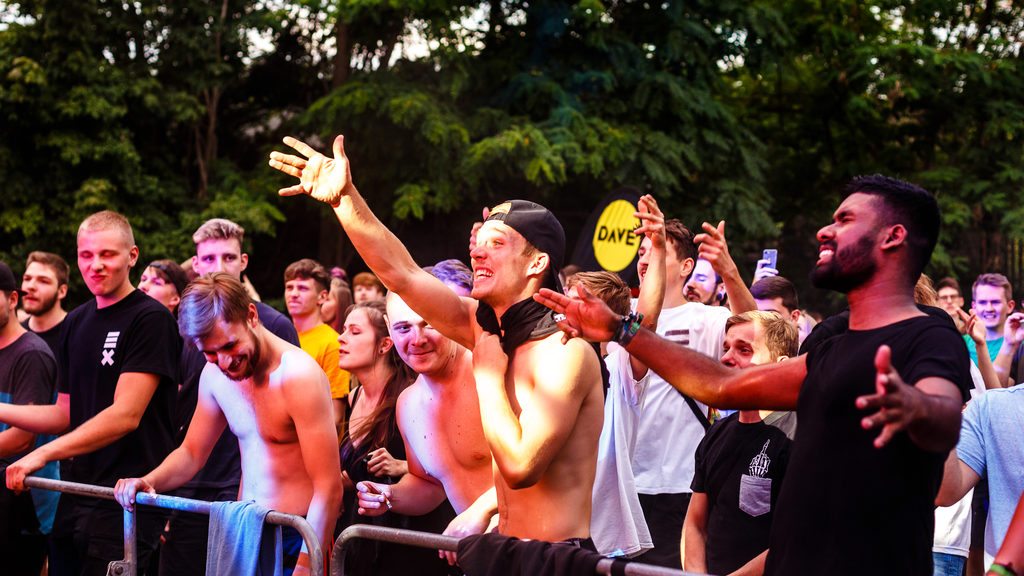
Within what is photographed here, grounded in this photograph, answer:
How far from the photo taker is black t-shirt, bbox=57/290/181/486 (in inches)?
191

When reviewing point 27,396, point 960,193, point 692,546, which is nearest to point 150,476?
point 27,396

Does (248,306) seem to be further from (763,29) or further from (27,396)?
(763,29)

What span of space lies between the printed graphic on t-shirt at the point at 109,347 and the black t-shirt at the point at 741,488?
2.87 meters

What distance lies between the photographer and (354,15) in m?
13.8

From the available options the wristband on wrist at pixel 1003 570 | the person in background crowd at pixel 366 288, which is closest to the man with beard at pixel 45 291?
the person in background crowd at pixel 366 288

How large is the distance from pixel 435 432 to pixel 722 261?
154 centimetres

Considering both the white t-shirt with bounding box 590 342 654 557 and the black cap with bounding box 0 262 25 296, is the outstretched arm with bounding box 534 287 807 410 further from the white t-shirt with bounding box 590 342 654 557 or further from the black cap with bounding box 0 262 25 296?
the black cap with bounding box 0 262 25 296

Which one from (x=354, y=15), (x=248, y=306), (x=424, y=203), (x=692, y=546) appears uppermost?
(x=354, y=15)

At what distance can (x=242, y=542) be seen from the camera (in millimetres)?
3814

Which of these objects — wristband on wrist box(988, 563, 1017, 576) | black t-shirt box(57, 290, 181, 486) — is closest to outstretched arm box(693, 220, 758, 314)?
wristband on wrist box(988, 563, 1017, 576)

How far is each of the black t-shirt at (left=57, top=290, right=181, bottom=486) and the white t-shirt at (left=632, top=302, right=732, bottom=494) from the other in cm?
249

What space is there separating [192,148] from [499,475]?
14.4 metres

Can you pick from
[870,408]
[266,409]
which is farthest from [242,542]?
[870,408]

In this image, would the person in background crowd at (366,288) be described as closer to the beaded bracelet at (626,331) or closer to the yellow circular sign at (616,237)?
the yellow circular sign at (616,237)
